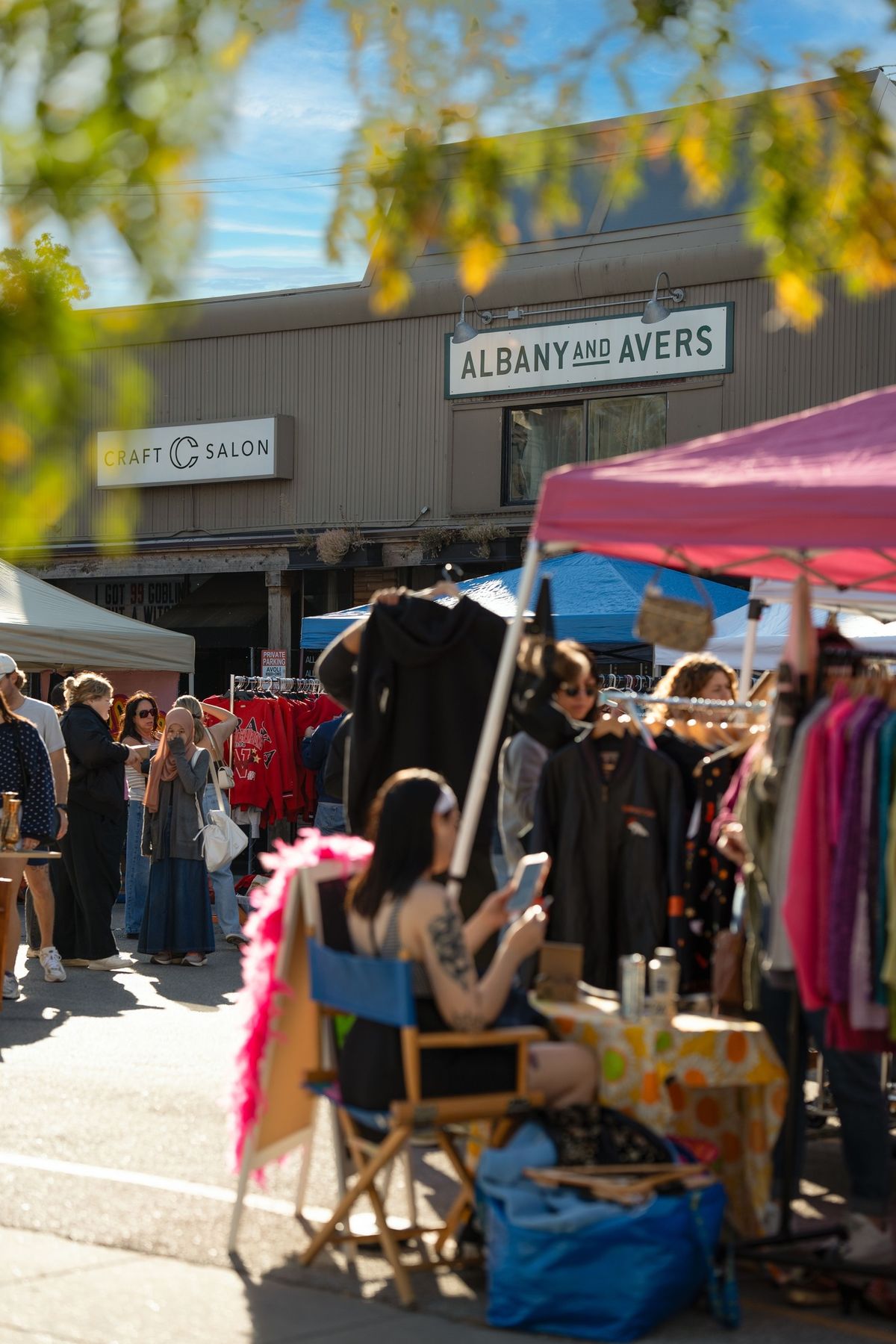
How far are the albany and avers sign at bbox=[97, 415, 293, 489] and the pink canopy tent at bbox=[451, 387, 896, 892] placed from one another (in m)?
17.4

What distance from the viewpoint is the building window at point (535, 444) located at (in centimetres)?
2105

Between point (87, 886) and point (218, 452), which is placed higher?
point (218, 452)

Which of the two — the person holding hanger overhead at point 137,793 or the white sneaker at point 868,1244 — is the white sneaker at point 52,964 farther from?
the white sneaker at point 868,1244

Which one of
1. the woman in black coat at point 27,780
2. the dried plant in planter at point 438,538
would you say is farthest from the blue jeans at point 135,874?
the dried plant in planter at point 438,538

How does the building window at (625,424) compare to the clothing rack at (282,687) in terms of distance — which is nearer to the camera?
the clothing rack at (282,687)

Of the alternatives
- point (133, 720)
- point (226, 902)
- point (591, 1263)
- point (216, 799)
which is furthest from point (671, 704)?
point (133, 720)

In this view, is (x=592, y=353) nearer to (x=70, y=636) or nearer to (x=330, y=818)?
(x=70, y=636)

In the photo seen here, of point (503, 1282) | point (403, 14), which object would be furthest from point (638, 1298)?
point (403, 14)

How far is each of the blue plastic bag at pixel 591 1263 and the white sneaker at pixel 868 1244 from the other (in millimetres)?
494

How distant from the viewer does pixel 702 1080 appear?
4.92m

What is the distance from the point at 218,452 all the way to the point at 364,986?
754 inches

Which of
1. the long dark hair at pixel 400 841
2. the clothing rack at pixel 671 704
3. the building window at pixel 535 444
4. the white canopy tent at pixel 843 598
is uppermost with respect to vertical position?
the building window at pixel 535 444

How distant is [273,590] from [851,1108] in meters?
18.5

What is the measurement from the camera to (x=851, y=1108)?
4891 mm
